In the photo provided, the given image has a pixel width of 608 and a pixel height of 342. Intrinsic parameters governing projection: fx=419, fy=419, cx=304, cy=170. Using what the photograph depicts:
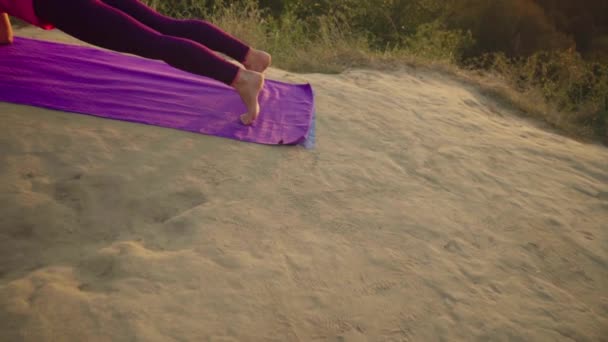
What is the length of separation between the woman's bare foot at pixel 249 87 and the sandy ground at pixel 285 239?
216mm

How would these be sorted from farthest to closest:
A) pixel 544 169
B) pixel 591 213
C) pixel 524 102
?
pixel 524 102
pixel 544 169
pixel 591 213

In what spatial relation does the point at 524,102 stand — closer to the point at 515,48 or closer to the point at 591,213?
the point at 591,213

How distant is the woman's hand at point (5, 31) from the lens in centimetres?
246

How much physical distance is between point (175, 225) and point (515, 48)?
1082 centimetres

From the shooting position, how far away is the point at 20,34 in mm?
2969

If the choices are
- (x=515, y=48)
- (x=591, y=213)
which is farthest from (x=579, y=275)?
(x=515, y=48)

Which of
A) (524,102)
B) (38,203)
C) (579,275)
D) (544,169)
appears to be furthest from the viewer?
(524,102)

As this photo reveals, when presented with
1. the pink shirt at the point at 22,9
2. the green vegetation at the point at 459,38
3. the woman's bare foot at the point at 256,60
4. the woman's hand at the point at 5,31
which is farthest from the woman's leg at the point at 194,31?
the green vegetation at the point at 459,38

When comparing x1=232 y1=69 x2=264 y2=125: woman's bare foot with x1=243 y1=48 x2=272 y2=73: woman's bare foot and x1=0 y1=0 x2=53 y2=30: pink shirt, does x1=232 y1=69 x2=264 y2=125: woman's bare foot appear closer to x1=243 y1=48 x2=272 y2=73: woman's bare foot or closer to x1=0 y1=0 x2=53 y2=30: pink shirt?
x1=243 y1=48 x2=272 y2=73: woman's bare foot

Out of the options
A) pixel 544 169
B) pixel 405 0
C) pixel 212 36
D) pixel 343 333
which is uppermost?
pixel 405 0

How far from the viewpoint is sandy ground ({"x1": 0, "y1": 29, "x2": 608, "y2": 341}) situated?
128cm

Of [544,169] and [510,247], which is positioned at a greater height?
[544,169]

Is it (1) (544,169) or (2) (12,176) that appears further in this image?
(1) (544,169)

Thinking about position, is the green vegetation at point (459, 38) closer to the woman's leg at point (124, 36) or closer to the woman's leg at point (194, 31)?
the woman's leg at point (194, 31)
